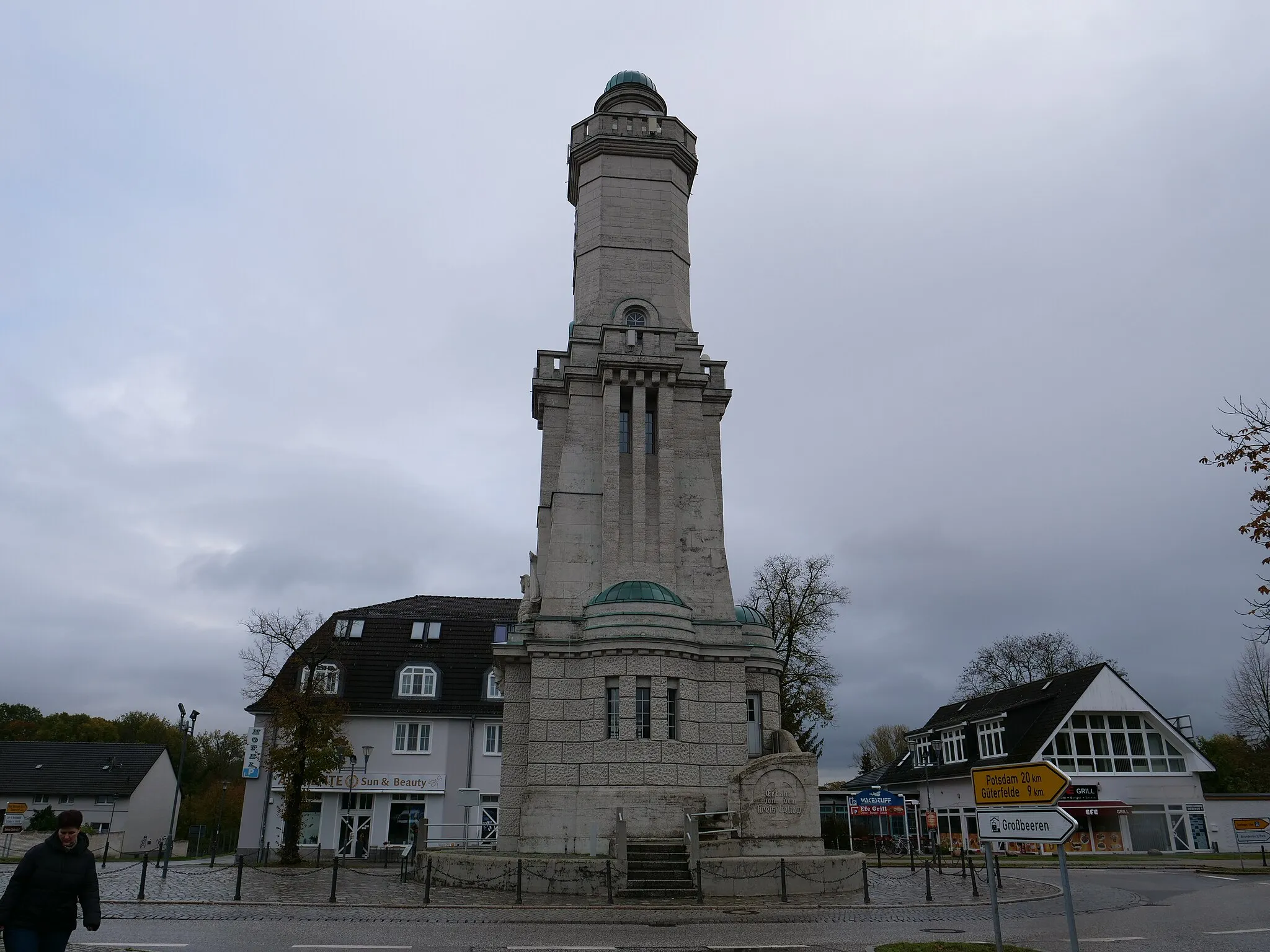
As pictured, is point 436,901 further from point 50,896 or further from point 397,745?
point 397,745

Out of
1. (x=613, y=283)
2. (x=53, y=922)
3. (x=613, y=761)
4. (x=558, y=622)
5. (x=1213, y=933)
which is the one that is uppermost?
(x=613, y=283)

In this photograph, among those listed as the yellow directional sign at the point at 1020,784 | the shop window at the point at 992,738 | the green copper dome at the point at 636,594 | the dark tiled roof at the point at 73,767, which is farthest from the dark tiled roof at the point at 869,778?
the yellow directional sign at the point at 1020,784

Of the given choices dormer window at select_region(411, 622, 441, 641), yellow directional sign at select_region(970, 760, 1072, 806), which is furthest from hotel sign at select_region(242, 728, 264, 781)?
yellow directional sign at select_region(970, 760, 1072, 806)

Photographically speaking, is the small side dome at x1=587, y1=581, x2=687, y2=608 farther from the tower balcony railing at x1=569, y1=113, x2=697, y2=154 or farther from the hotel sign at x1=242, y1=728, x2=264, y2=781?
the hotel sign at x1=242, y1=728, x2=264, y2=781

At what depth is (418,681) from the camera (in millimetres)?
41781

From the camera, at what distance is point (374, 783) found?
3881 cm

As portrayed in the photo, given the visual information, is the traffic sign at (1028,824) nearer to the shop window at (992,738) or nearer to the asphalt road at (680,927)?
the asphalt road at (680,927)

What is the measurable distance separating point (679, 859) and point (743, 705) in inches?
227

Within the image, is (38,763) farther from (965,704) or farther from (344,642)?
(965,704)

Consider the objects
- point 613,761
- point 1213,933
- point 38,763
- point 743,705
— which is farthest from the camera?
point 38,763

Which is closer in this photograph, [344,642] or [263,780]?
[263,780]

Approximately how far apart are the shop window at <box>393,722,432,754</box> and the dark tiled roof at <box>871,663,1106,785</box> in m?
25.0

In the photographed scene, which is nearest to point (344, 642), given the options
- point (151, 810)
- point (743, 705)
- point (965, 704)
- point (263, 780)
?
point (263, 780)

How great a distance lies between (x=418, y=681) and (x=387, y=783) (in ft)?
15.5
